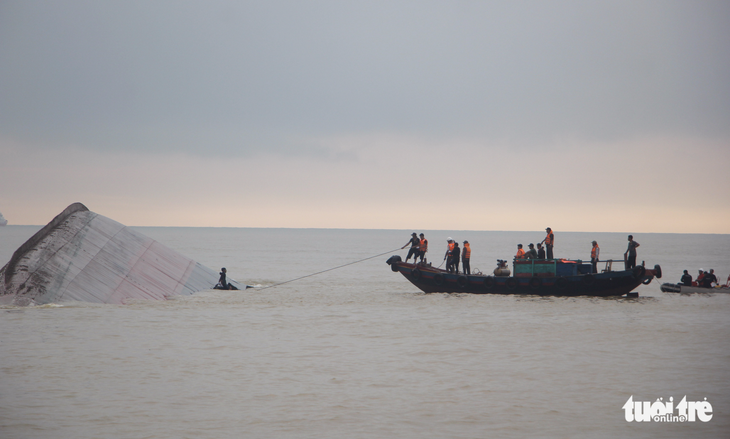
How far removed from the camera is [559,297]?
29.5m

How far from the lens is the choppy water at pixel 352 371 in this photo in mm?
10086

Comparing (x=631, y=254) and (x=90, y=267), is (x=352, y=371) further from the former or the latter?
(x=631, y=254)

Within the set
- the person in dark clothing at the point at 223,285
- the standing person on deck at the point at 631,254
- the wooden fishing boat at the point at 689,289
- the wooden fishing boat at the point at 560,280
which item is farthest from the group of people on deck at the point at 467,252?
the person in dark clothing at the point at 223,285

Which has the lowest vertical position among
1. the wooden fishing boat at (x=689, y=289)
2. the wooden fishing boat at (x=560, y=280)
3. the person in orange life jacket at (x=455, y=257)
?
the wooden fishing boat at (x=689, y=289)

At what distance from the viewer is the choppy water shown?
1009cm

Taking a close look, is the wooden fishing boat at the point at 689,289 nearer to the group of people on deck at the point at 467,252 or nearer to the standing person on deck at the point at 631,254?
the group of people on deck at the point at 467,252

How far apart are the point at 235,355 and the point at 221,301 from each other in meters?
13.0

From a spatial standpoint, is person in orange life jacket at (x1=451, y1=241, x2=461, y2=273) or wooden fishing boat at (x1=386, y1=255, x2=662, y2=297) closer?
wooden fishing boat at (x1=386, y1=255, x2=662, y2=297)

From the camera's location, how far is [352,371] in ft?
45.5

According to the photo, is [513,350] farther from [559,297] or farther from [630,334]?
[559,297]

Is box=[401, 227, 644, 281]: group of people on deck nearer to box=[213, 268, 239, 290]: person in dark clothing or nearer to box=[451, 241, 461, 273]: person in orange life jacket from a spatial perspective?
box=[451, 241, 461, 273]: person in orange life jacket

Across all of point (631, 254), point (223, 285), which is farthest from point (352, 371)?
point (223, 285)

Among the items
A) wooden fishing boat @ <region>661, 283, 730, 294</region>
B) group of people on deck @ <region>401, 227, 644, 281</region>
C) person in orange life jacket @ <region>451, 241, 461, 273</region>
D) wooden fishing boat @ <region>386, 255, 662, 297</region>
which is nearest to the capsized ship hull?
group of people on deck @ <region>401, 227, 644, 281</region>

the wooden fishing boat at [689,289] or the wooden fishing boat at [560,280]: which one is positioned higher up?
the wooden fishing boat at [560,280]
